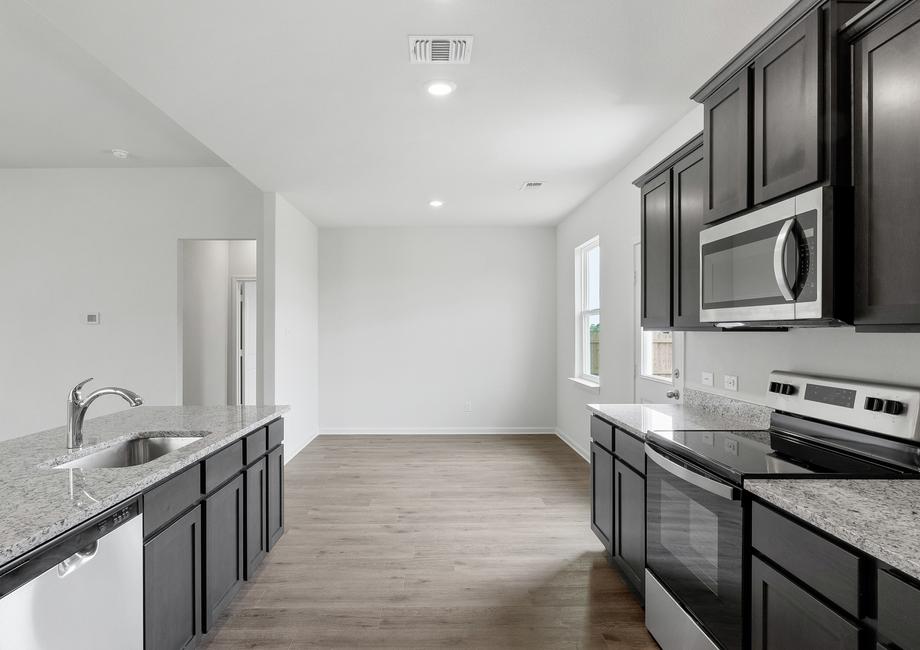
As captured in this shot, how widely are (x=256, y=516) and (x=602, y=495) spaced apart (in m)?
1.88

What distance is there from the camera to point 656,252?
309 cm

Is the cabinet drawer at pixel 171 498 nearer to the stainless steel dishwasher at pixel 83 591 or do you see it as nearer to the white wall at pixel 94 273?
the stainless steel dishwasher at pixel 83 591

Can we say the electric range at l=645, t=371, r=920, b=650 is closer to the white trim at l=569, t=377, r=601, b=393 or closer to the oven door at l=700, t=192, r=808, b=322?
the oven door at l=700, t=192, r=808, b=322

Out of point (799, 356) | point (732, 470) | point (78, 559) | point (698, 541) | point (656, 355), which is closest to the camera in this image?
point (78, 559)

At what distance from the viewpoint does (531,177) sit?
4.66 metres

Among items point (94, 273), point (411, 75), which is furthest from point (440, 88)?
point (94, 273)

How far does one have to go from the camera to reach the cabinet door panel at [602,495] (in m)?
2.88

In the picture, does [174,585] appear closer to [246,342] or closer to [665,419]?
[665,419]

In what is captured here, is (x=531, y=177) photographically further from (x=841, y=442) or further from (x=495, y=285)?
(x=841, y=442)

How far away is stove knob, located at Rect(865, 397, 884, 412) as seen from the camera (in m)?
1.75

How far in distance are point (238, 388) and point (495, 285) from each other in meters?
3.64

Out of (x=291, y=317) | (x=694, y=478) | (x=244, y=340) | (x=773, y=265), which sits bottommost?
(x=694, y=478)

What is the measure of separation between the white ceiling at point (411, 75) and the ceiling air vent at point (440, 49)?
54 millimetres

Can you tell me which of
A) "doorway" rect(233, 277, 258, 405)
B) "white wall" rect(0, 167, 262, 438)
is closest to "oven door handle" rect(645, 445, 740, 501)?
"white wall" rect(0, 167, 262, 438)
